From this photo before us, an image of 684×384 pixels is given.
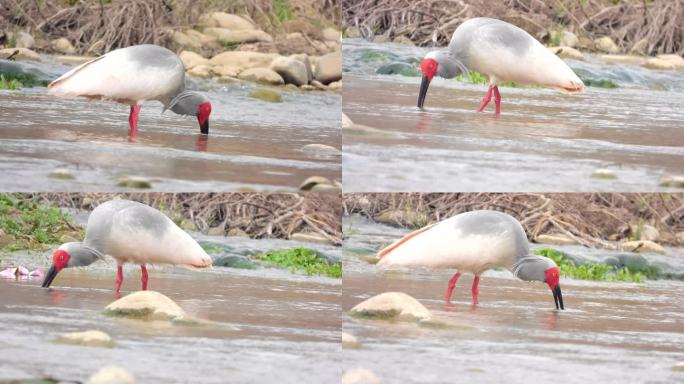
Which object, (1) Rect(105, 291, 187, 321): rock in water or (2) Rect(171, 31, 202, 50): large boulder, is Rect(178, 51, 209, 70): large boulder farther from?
(1) Rect(105, 291, 187, 321): rock in water

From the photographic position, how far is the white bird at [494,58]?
580 cm

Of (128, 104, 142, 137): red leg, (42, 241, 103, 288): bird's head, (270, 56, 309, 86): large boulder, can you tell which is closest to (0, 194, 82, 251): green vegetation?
(42, 241, 103, 288): bird's head

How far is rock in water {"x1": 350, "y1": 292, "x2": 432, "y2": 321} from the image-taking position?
575cm

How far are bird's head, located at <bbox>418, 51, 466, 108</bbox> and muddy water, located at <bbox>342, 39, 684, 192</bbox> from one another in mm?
32

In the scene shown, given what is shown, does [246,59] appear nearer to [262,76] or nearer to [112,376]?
[262,76]

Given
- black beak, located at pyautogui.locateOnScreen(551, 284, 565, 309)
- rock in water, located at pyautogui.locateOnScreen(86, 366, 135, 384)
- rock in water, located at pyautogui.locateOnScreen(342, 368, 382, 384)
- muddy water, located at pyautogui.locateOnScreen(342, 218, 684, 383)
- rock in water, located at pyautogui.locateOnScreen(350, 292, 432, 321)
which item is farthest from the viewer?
black beak, located at pyautogui.locateOnScreen(551, 284, 565, 309)

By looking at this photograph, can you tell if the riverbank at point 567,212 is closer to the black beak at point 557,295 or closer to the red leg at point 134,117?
the black beak at point 557,295

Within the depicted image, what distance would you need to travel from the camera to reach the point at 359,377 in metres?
5.66

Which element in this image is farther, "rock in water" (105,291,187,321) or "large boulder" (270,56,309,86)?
"large boulder" (270,56,309,86)

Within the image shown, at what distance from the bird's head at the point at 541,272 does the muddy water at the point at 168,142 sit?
80 centimetres

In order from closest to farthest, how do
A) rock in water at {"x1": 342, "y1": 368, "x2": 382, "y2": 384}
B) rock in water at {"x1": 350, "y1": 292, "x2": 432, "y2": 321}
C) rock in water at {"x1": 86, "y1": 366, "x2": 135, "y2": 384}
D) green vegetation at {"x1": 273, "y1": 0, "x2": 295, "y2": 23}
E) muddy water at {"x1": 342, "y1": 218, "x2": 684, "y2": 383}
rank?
rock in water at {"x1": 86, "y1": 366, "x2": 135, "y2": 384}, muddy water at {"x1": 342, "y1": 218, "x2": 684, "y2": 383}, rock in water at {"x1": 342, "y1": 368, "x2": 382, "y2": 384}, rock in water at {"x1": 350, "y1": 292, "x2": 432, "y2": 321}, green vegetation at {"x1": 273, "y1": 0, "x2": 295, "y2": 23}

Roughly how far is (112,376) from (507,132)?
1.78m

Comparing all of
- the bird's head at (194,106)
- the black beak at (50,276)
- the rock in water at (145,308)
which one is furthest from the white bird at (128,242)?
the bird's head at (194,106)

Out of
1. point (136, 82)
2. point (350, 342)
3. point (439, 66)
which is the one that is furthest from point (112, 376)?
point (439, 66)
